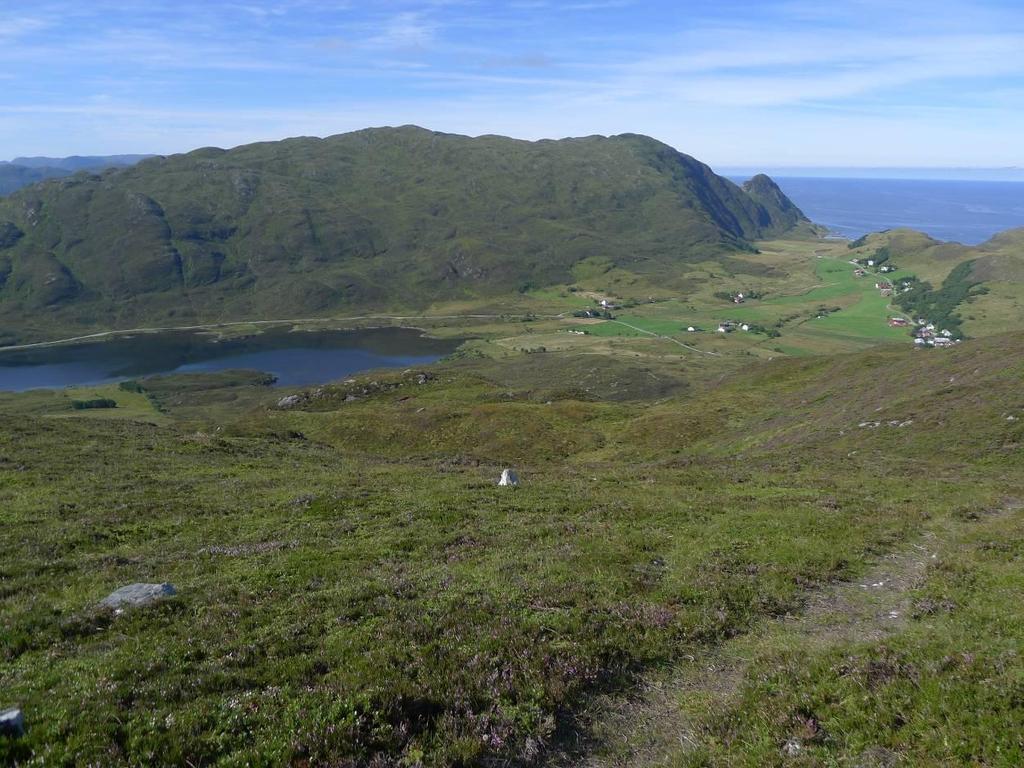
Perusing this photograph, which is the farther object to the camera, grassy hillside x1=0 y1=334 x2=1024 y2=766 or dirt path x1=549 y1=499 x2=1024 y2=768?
dirt path x1=549 y1=499 x2=1024 y2=768

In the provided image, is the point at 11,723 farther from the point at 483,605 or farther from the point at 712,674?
the point at 712,674

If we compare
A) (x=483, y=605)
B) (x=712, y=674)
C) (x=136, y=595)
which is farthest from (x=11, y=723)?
(x=712, y=674)

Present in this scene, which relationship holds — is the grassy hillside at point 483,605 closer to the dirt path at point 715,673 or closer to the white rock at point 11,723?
the dirt path at point 715,673

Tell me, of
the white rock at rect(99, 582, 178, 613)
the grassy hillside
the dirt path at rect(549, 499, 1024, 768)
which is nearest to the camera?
the grassy hillside

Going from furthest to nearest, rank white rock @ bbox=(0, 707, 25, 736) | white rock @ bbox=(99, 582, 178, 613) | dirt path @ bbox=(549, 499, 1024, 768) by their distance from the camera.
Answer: white rock @ bbox=(99, 582, 178, 613) → dirt path @ bbox=(549, 499, 1024, 768) → white rock @ bbox=(0, 707, 25, 736)

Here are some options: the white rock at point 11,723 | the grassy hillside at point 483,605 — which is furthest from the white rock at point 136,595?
the white rock at point 11,723

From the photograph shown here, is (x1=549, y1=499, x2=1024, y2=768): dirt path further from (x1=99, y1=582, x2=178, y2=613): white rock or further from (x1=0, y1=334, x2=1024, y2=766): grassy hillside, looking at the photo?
(x1=99, y1=582, x2=178, y2=613): white rock

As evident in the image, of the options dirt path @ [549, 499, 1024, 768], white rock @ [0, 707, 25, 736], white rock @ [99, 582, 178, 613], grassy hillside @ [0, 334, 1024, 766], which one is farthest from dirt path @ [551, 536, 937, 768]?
white rock @ [99, 582, 178, 613]
